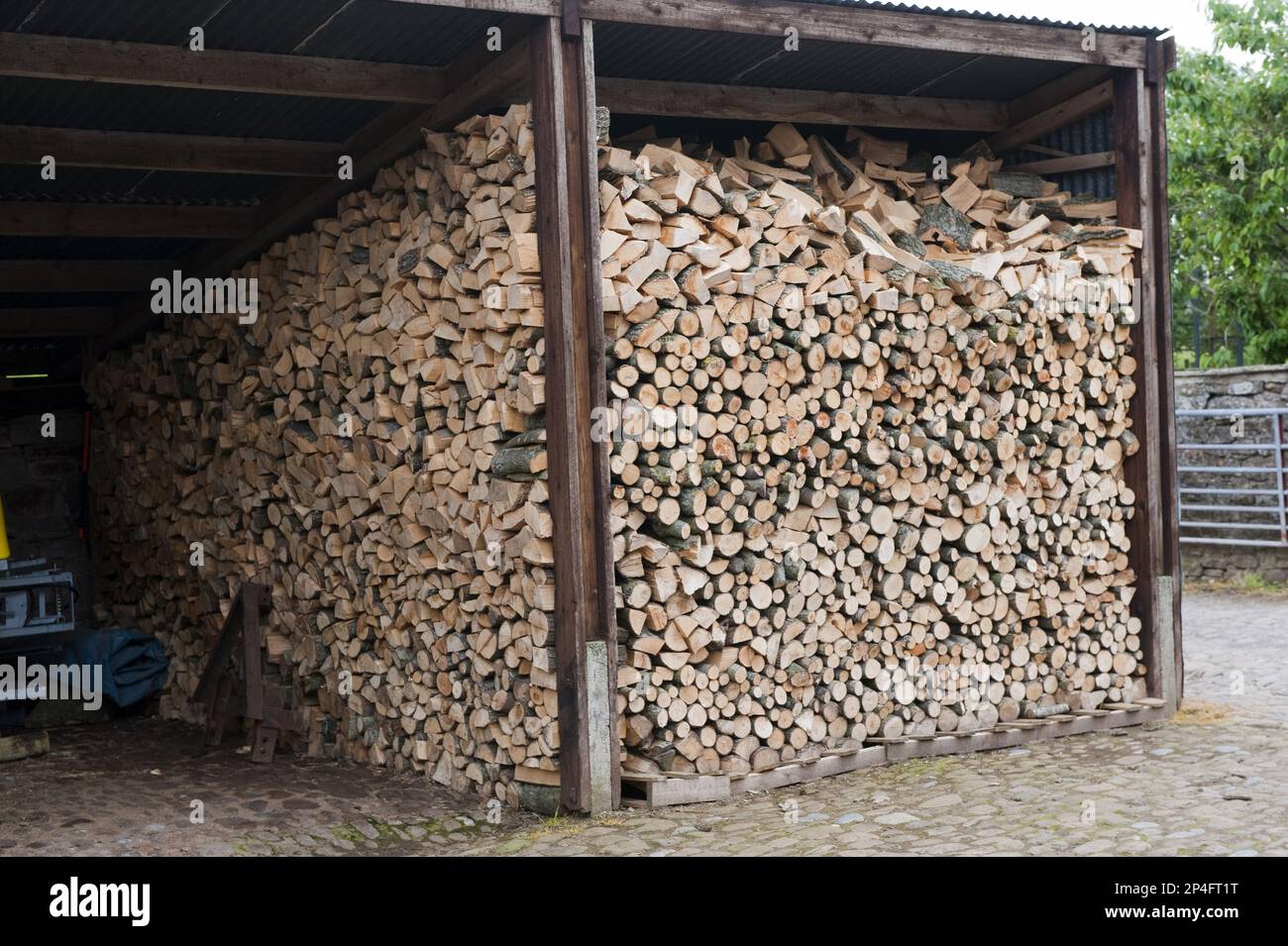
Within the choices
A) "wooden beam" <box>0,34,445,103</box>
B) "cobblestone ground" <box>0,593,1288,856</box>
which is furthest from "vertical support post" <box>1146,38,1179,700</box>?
"wooden beam" <box>0,34,445,103</box>

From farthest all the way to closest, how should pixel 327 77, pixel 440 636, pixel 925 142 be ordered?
Result: pixel 925 142, pixel 440 636, pixel 327 77

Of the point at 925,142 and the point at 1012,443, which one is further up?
the point at 925,142

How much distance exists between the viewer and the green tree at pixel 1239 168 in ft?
46.4

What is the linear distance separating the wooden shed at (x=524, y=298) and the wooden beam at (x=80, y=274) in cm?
5

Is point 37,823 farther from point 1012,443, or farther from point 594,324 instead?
point 1012,443

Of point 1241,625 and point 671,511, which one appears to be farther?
point 1241,625

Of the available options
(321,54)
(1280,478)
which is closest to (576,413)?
(321,54)

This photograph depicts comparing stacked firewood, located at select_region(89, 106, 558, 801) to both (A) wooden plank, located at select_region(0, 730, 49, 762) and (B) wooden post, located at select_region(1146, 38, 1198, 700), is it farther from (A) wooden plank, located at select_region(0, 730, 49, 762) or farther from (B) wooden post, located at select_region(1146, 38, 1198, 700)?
(B) wooden post, located at select_region(1146, 38, 1198, 700)

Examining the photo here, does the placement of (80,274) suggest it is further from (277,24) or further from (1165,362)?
(1165,362)

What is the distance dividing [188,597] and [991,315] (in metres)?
5.42

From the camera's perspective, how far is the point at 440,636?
6660 mm

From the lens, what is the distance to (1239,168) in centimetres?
1355

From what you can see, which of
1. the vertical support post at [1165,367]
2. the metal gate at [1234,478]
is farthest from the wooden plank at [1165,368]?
the metal gate at [1234,478]

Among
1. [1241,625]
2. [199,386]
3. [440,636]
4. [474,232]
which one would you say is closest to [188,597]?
[199,386]
